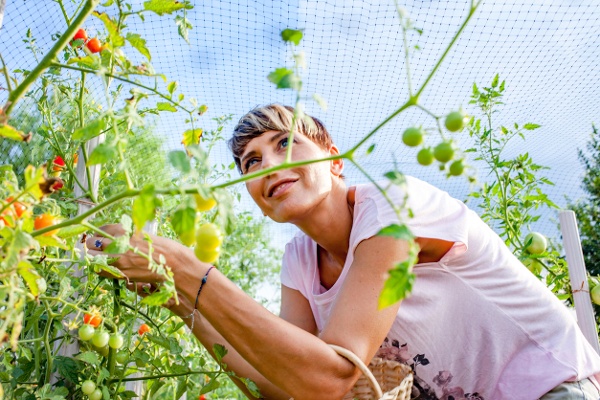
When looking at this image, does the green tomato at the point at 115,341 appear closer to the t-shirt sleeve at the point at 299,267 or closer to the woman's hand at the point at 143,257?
the woman's hand at the point at 143,257

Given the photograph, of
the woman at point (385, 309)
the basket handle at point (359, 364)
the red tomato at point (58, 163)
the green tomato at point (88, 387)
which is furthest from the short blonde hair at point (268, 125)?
the green tomato at point (88, 387)

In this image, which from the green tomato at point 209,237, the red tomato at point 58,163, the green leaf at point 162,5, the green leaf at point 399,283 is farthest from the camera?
the red tomato at point 58,163

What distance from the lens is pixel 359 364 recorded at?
95 centimetres

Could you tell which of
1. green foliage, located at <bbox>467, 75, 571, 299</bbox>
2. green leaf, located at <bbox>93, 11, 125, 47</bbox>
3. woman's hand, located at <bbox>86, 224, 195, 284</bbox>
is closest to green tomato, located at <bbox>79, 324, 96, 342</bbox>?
woman's hand, located at <bbox>86, 224, 195, 284</bbox>

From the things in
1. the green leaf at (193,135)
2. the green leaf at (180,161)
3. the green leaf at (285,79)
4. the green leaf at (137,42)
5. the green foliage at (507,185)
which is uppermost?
the green foliage at (507,185)

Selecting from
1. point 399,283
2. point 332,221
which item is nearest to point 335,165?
point 332,221

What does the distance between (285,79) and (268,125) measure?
920 mm

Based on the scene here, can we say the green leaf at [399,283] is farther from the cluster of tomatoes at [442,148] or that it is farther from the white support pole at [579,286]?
the white support pole at [579,286]

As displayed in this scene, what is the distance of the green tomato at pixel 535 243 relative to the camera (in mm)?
1715

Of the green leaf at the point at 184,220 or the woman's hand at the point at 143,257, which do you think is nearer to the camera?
the green leaf at the point at 184,220

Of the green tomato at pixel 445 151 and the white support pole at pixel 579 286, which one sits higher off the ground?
the white support pole at pixel 579 286

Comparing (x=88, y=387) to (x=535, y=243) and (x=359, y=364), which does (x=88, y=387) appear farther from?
(x=535, y=243)

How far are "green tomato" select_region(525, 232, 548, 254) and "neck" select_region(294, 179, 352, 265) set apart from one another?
0.66 metres

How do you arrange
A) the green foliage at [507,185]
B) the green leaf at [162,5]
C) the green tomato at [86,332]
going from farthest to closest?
1. the green foliage at [507,185]
2. the green tomato at [86,332]
3. the green leaf at [162,5]
